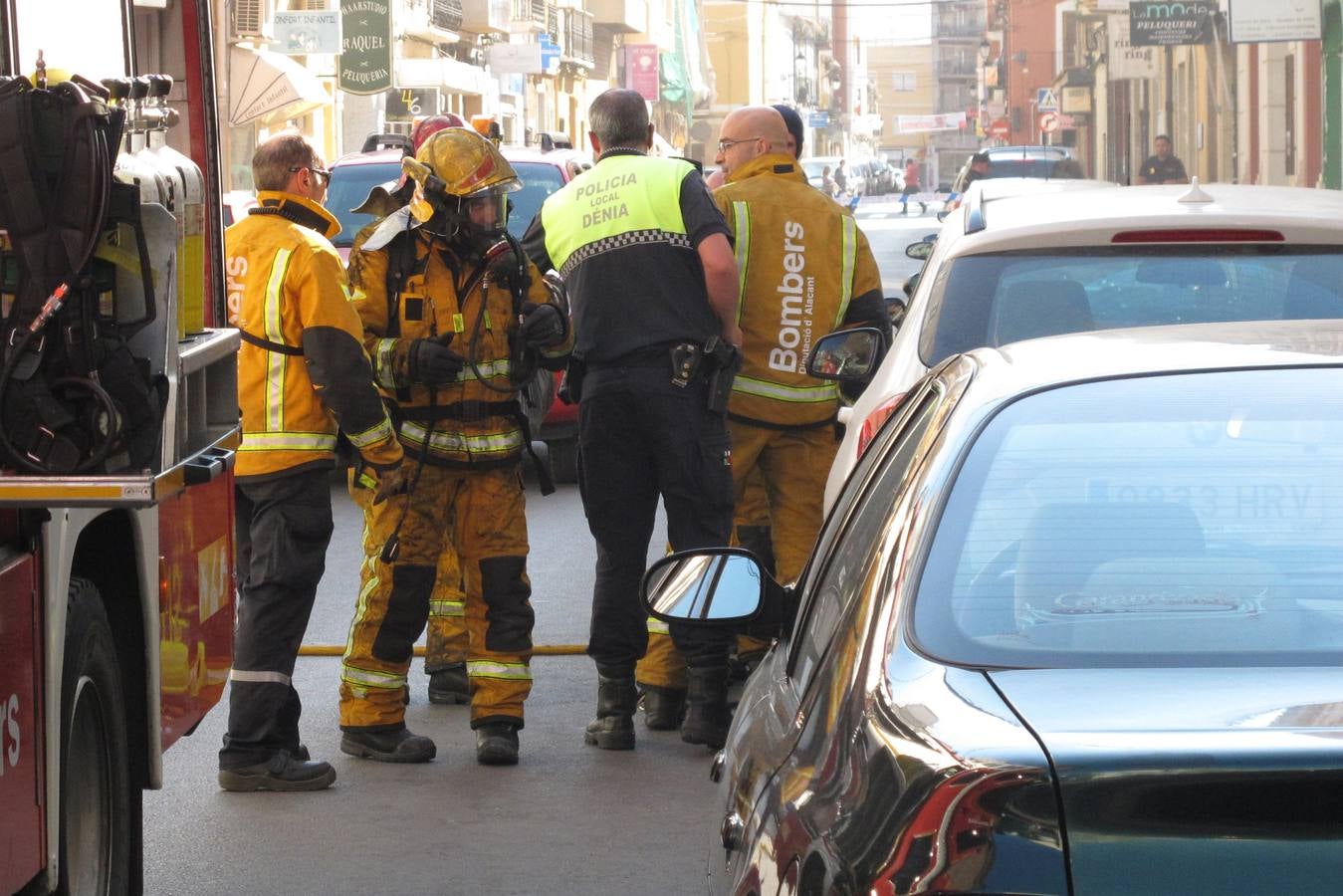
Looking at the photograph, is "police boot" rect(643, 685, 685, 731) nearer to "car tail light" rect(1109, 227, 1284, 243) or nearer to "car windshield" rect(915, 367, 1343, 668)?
"car tail light" rect(1109, 227, 1284, 243)

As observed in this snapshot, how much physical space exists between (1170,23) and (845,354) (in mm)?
33725

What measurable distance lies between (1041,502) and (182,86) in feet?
12.3

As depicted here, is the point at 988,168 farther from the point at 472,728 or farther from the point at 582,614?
the point at 472,728

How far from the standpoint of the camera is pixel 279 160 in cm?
621

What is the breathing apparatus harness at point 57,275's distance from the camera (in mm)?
3684

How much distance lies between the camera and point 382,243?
243 inches

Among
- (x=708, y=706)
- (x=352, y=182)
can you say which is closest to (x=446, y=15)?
(x=352, y=182)

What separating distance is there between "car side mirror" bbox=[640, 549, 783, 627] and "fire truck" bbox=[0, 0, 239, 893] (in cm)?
90

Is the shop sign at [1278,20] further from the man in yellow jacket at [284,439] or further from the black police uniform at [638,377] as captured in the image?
the man in yellow jacket at [284,439]

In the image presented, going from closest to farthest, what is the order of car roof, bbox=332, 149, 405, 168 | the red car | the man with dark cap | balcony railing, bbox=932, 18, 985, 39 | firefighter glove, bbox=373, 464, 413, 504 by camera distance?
firefighter glove, bbox=373, 464, 413, 504 < the man with dark cap < the red car < car roof, bbox=332, 149, 405, 168 < balcony railing, bbox=932, 18, 985, 39

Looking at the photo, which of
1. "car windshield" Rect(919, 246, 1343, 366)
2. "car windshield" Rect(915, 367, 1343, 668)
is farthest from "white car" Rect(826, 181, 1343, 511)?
"car windshield" Rect(915, 367, 1343, 668)

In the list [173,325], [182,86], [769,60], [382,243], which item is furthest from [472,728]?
[769,60]

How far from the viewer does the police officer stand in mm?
6457

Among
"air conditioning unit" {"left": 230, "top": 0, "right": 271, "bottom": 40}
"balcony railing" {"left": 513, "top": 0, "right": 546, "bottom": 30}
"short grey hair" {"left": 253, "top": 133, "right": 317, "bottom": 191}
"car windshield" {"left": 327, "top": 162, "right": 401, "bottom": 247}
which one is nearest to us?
"short grey hair" {"left": 253, "top": 133, "right": 317, "bottom": 191}
